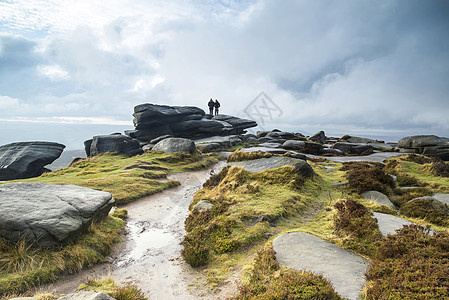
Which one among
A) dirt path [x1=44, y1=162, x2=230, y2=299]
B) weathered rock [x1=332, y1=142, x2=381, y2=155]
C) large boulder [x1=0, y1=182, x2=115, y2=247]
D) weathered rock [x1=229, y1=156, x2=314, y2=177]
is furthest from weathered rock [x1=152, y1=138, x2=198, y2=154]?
weathered rock [x1=332, y1=142, x2=381, y2=155]

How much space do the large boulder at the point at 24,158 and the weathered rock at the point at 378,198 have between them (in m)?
40.0

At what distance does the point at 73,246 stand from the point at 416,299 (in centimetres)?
1088

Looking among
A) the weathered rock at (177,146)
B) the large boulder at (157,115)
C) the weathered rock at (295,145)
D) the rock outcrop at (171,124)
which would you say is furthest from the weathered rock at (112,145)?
the weathered rock at (295,145)

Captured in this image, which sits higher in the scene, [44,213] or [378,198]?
[44,213]

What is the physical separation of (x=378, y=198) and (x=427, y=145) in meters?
27.9

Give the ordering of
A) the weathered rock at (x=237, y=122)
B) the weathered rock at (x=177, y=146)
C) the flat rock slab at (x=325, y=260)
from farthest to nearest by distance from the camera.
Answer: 1. the weathered rock at (x=237, y=122)
2. the weathered rock at (x=177, y=146)
3. the flat rock slab at (x=325, y=260)

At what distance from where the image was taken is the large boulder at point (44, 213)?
8.30 metres

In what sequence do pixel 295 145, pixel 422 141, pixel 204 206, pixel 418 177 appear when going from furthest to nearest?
pixel 295 145 < pixel 422 141 < pixel 418 177 < pixel 204 206

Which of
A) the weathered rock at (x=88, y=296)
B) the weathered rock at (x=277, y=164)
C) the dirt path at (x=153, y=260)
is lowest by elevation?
the dirt path at (x=153, y=260)

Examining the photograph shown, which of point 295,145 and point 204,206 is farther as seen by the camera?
point 295,145

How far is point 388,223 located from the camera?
360 inches

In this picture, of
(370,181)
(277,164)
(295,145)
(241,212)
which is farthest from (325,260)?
(295,145)

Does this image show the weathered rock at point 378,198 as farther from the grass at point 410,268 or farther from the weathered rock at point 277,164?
the grass at point 410,268

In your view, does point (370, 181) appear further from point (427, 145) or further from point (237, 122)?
point (237, 122)
